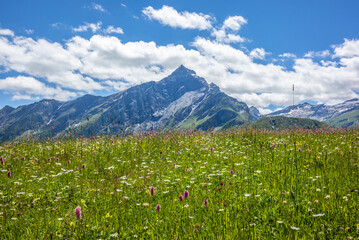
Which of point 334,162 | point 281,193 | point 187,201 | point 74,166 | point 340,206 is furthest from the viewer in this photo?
point 74,166

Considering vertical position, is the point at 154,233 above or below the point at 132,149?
below

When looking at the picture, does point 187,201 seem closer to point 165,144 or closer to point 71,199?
point 71,199

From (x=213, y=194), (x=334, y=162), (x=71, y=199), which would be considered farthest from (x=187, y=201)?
(x=334, y=162)

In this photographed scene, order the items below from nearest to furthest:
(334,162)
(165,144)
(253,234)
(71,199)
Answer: (253,234), (71,199), (334,162), (165,144)

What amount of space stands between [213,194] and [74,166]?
5.84m

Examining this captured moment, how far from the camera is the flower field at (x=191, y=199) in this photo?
3.29 metres

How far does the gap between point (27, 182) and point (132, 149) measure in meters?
4.38

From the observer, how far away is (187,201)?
4.40 meters

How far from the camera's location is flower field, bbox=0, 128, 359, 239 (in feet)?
10.8

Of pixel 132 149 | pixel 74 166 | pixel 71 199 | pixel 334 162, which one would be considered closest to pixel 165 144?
pixel 132 149

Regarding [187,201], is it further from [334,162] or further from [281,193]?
[334,162]

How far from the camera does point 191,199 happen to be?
4.53 m

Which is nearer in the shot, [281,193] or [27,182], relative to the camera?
[281,193]

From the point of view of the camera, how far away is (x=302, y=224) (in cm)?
316
